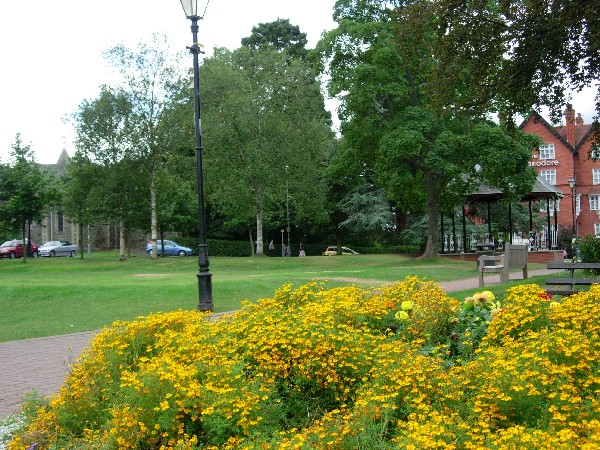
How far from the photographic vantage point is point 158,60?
39.3m

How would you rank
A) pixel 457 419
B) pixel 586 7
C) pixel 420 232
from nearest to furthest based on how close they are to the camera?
pixel 457 419 < pixel 586 7 < pixel 420 232

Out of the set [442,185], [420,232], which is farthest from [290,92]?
[420,232]

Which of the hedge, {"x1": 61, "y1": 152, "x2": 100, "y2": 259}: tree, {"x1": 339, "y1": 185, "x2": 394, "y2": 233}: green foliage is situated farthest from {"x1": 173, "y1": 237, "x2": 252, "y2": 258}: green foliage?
{"x1": 61, "y1": 152, "x2": 100, "y2": 259}: tree

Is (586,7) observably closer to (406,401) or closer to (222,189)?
(406,401)

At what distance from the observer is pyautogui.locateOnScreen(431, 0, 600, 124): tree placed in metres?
15.9

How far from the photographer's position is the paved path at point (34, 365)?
735 centimetres

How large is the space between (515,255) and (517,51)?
5.47m

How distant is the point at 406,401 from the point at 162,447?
1.67 meters

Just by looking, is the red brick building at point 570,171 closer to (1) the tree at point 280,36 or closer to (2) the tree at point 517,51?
(1) the tree at point 280,36

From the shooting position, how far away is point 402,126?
31266mm

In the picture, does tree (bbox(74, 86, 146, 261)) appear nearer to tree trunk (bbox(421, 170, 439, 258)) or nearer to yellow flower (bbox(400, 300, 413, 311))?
tree trunk (bbox(421, 170, 439, 258))

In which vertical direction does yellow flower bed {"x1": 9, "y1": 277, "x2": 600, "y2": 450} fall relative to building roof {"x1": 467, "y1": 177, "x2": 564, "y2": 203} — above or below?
below

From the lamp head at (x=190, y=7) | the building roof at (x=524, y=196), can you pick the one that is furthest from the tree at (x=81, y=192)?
the lamp head at (x=190, y=7)

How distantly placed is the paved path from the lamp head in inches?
253
